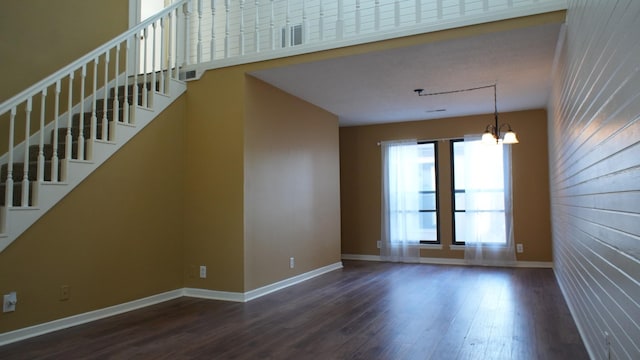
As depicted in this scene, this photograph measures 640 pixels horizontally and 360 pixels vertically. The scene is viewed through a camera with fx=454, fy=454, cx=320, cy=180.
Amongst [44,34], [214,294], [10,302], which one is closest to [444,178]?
[214,294]

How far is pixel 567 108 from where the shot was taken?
3.89m

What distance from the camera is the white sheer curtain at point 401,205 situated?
7941 mm

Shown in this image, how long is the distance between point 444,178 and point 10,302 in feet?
20.9

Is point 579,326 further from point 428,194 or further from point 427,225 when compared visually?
point 428,194

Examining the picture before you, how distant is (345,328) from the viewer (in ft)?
12.8

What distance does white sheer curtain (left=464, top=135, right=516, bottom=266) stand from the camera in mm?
7312

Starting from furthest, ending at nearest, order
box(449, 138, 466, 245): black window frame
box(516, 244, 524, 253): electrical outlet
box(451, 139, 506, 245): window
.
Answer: box(449, 138, 466, 245): black window frame < box(451, 139, 506, 245): window < box(516, 244, 524, 253): electrical outlet

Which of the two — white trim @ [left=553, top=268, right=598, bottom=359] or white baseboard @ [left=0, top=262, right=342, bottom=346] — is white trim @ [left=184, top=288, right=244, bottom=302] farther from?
white trim @ [left=553, top=268, right=598, bottom=359]

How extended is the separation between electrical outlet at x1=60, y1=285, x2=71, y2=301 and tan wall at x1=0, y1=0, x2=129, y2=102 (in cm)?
205

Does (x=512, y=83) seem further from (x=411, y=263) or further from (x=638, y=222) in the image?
(x=638, y=222)

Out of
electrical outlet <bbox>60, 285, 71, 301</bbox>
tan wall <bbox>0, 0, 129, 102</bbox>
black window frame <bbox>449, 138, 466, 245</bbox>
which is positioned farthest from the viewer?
black window frame <bbox>449, 138, 466, 245</bbox>

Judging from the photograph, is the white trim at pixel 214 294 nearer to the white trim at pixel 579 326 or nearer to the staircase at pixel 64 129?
the staircase at pixel 64 129

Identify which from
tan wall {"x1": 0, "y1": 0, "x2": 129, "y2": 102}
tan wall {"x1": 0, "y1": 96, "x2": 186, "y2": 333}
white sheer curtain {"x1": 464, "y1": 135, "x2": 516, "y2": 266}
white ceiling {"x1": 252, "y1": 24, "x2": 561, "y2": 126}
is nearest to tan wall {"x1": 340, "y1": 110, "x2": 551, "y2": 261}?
white sheer curtain {"x1": 464, "y1": 135, "x2": 516, "y2": 266}

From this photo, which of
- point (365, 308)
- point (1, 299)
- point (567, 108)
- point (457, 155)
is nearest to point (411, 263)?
point (457, 155)
